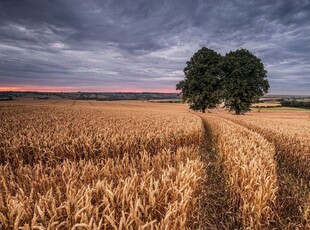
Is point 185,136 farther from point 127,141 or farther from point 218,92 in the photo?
point 218,92

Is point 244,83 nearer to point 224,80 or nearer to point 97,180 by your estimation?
point 224,80

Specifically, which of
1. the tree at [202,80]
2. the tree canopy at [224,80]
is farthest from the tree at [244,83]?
the tree at [202,80]

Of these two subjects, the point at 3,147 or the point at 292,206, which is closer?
the point at 292,206

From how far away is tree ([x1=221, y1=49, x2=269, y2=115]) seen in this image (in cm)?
3966

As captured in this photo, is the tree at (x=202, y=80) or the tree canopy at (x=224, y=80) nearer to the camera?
the tree canopy at (x=224, y=80)

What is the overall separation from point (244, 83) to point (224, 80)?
16.0 feet

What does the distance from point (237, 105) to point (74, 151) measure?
128 ft

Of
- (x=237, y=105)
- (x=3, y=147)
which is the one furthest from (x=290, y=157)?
(x=237, y=105)

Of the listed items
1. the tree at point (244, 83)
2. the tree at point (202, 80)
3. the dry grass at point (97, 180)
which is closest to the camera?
the dry grass at point (97, 180)

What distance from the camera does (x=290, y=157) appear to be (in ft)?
29.3

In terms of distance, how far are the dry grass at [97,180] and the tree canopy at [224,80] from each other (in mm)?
32023

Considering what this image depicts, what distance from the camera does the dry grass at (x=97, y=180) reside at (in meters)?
2.52

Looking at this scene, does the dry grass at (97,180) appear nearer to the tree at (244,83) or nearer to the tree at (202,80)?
the tree at (244,83)

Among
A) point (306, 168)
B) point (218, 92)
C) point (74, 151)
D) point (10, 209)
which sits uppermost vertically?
point (218, 92)
